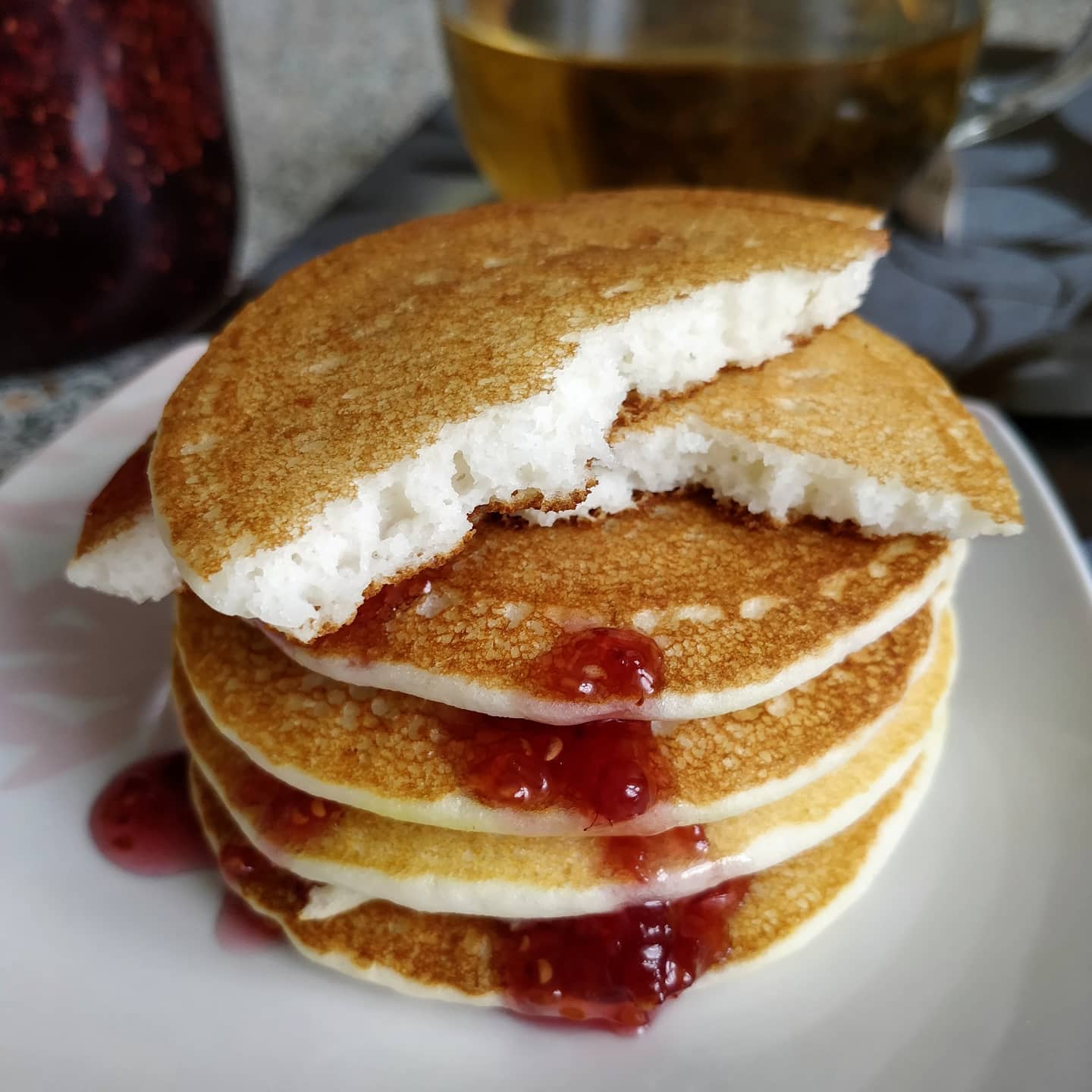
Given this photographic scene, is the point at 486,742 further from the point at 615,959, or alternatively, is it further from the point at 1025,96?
the point at 1025,96

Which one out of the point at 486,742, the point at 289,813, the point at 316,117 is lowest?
the point at 316,117

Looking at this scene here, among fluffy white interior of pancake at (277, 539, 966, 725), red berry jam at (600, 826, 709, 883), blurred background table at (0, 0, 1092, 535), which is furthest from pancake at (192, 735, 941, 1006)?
blurred background table at (0, 0, 1092, 535)

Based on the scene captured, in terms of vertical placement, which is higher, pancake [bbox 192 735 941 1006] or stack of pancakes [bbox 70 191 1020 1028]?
stack of pancakes [bbox 70 191 1020 1028]

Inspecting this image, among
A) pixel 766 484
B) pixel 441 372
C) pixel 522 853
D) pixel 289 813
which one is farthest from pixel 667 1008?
pixel 441 372

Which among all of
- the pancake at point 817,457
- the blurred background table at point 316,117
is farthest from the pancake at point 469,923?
the blurred background table at point 316,117

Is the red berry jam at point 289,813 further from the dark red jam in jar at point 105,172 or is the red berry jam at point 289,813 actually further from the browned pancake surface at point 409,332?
the dark red jam in jar at point 105,172

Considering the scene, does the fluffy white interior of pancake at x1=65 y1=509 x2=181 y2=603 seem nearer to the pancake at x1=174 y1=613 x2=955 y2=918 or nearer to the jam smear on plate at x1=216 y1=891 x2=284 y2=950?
the pancake at x1=174 y1=613 x2=955 y2=918
